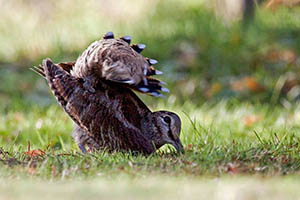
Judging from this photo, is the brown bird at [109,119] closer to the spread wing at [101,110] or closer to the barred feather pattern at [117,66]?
the spread wing at [101,110]

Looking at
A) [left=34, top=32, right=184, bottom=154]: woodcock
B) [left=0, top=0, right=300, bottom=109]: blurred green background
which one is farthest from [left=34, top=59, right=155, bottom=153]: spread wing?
[left=0, top=0, right=300, bottom=109]: blurred green background

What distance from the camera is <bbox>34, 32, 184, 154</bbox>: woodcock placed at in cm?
498

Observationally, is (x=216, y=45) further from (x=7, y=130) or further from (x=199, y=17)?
(x=7, y=130)

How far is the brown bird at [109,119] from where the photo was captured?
502 centimetres

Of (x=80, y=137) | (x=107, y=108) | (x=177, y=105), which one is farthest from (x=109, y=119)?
(x=177, y=105)

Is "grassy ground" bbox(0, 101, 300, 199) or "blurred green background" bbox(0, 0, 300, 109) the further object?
"blurred green background" bbox(0, 0, 300, 109)

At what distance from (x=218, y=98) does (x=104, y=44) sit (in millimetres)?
4067

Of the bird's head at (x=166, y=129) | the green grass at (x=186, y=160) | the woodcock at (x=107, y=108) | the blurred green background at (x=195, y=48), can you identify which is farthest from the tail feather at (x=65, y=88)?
the blurred green background at (x=195, y=48)

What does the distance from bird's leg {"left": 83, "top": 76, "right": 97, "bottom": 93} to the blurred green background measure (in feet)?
11.7

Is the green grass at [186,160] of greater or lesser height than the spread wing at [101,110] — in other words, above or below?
below

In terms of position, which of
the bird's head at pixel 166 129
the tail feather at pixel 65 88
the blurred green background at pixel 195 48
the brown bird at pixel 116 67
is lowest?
the bird's head at pixel 166 129

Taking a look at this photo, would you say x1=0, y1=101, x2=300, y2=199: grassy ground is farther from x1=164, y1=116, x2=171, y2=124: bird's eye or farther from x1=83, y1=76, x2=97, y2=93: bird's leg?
x1=83, y1=76, x2=97, y2=93: bird's leg

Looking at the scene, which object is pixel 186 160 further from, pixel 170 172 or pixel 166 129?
pixel 166 129

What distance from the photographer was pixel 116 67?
4719 millimetres
